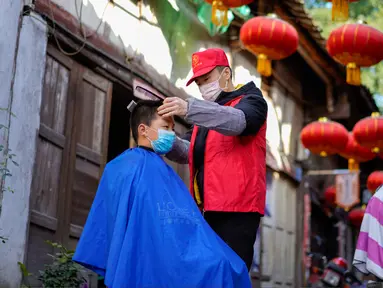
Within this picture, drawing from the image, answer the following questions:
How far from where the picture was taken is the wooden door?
7.25m

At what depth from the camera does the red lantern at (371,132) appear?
1384 cm

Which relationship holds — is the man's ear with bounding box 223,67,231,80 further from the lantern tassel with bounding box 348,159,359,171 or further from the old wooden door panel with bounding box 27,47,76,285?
the lantern tassel with bounding box 348,159,359,171

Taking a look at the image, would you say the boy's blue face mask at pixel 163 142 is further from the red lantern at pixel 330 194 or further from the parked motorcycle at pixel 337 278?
the red lantern at pixel 330 194

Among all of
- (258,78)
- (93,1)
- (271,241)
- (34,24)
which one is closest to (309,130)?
(258,78)

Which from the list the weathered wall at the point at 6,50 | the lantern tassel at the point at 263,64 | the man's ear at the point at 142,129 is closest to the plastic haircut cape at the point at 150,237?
the man's ear at the point at 142,129

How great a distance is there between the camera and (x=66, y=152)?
7.91 meters

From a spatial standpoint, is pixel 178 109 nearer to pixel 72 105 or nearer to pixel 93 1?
pixel 72 105

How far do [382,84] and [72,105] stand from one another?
18.1m

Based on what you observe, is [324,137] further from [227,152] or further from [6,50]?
[227,152]

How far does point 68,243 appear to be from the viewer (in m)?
7.90

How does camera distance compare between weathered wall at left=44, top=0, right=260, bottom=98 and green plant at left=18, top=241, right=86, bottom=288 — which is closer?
green plant at left=18, top=241, right=86, bottom=288

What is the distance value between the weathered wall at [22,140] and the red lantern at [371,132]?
8.17 m

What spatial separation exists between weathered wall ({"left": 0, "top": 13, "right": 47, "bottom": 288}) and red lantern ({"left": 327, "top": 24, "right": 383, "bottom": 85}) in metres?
5.57

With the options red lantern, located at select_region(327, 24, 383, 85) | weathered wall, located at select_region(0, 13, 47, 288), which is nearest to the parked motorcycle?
red lantern, located at select_region(327, 24, 383, 85)
